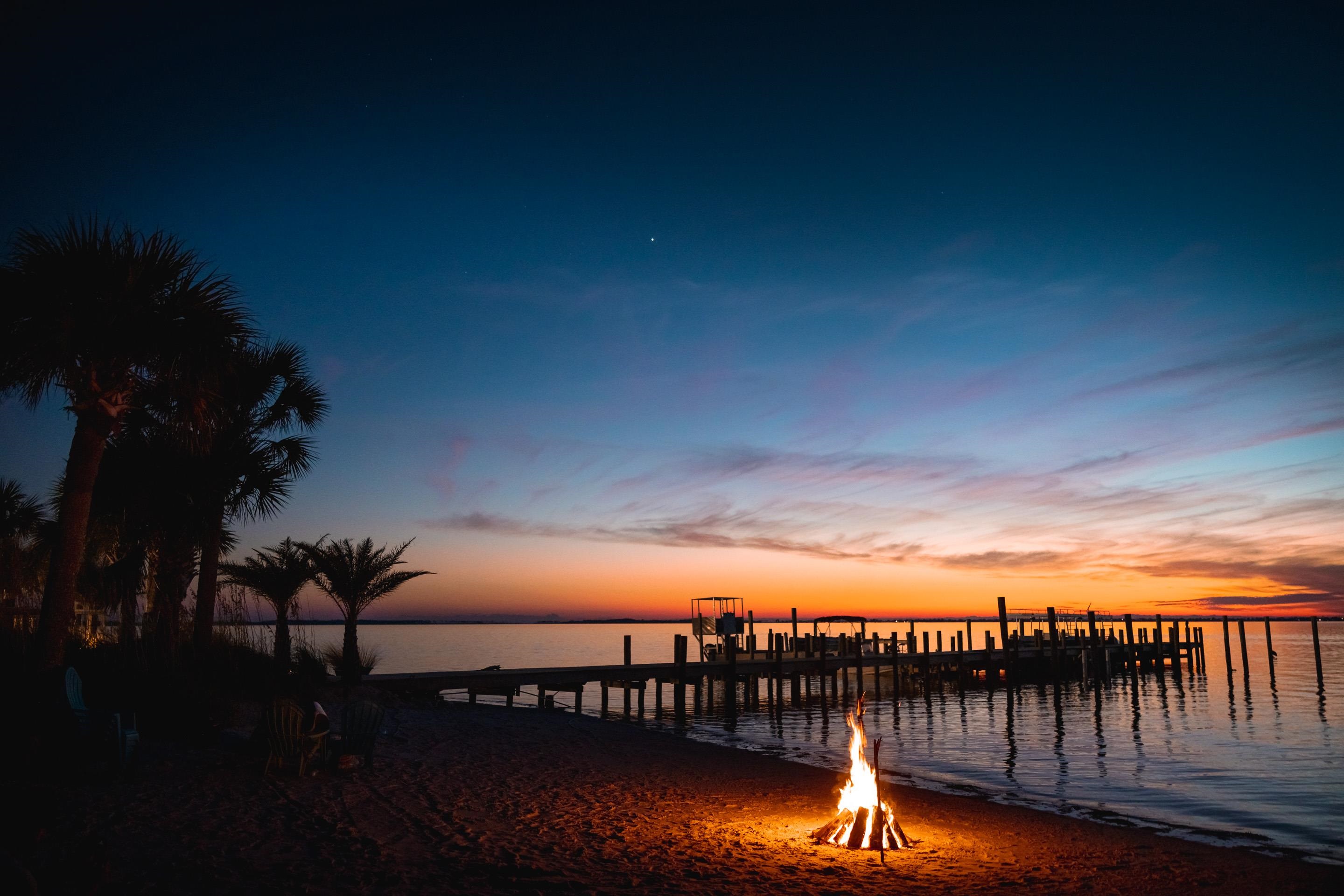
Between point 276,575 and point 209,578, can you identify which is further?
point 276,575

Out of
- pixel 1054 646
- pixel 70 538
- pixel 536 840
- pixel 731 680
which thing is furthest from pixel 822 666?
pixel 70 538

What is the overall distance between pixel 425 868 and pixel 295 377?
14710 millimetres

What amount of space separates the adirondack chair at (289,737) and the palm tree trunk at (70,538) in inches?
123

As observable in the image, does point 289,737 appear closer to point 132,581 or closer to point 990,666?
point 132,581

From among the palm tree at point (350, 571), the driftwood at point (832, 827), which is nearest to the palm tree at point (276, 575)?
the palm tree at point (350, 571)

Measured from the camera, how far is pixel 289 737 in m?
10.5

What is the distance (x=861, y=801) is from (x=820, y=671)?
25510 mm

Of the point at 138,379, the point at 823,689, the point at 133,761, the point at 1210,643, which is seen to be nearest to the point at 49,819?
the point at 133,761

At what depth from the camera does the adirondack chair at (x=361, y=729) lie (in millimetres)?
11281

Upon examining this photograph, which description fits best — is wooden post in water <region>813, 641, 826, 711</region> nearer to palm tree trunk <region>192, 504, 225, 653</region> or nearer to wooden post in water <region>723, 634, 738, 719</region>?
wooden post in water <region>723, 634, 738, 719</region>

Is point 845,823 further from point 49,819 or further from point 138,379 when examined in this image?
point 138,379

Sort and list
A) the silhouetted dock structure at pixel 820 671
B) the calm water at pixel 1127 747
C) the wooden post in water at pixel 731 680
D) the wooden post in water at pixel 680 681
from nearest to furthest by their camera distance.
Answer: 1. the calm water at pixel 1127 747
2. the silhouetted dock structure at pixel 820 671
3. the wooden post in water at pixel 680 681
4. the wooden post in water at pixel 731 680

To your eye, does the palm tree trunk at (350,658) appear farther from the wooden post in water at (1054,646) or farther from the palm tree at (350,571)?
the wooden post in water at (1054,646)

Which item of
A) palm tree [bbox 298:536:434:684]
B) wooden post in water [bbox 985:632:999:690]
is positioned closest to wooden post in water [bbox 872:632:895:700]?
wooden post in water [bbox 985:632:999:690]
